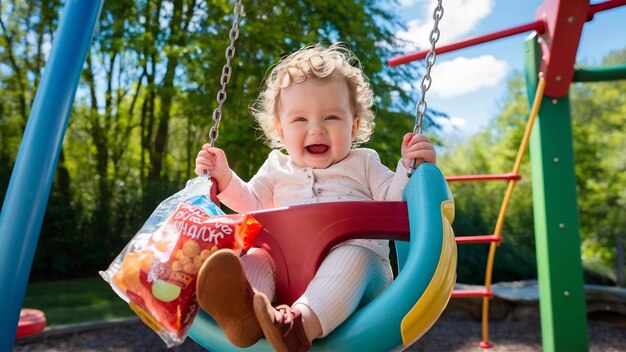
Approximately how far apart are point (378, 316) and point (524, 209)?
10.6 metres

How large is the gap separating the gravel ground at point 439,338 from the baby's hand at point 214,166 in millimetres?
2903

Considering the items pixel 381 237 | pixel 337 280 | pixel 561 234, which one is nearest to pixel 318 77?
pixel 381 237

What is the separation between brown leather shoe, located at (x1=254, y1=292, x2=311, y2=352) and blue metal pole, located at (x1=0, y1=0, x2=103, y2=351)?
A: 0.85m

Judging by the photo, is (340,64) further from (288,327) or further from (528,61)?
(528,61)

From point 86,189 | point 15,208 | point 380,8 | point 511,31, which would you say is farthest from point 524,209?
point 15,208

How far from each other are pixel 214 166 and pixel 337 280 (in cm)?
73

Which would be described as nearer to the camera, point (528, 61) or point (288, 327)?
point (288, 327)

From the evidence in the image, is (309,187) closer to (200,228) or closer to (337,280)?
(337,280)

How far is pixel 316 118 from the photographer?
1855 millimetres

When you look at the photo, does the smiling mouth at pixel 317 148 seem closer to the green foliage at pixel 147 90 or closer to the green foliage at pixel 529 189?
the green foliage at pixel 147 90

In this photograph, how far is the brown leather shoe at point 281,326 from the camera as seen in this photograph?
1.23 meters

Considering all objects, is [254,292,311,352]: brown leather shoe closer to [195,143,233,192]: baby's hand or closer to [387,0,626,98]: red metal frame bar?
[195,143,233,192]: baby's hand

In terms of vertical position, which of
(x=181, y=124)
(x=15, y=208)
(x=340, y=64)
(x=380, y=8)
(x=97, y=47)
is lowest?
(x=15, y=208)

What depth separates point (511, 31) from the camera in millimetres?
Result: 2896
